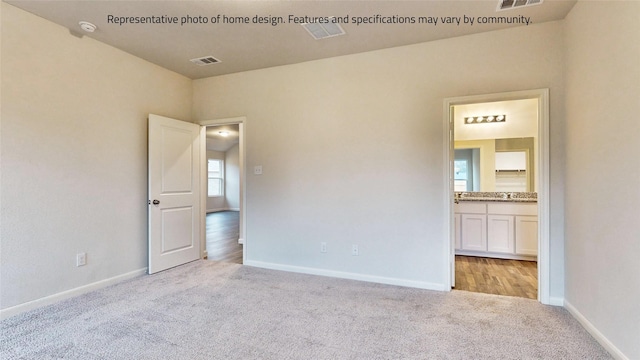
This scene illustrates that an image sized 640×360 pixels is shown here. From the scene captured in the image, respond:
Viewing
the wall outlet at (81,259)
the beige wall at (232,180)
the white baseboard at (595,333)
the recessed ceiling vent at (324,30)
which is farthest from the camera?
the beige wall at (232,180)

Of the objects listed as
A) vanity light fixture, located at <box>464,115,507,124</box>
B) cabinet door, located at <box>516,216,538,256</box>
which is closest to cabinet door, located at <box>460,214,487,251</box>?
cabinet door, located at <box>516,216,538,256</box>

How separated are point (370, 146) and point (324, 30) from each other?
126 centimetres

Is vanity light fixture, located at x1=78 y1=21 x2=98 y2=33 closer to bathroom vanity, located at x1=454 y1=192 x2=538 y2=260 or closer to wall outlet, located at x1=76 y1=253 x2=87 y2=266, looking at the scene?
wall outlet, located at x1=76 y1=253 x2=87 y2=266

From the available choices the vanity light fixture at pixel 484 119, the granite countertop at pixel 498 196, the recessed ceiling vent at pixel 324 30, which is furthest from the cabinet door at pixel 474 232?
the recessed ceiling vent at pixel 324 30

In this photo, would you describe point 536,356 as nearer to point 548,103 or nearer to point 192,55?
point 548,103

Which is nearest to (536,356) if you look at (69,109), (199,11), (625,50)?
(625,50)

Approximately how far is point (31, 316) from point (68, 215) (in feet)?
2.87

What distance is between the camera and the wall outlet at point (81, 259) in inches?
117

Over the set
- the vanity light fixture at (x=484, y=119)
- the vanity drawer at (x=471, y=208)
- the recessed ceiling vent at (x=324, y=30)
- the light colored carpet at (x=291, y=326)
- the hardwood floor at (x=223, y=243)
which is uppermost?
the recessed ceiling vent at (x=324, y=30)

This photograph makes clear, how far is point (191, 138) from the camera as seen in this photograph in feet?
13.7

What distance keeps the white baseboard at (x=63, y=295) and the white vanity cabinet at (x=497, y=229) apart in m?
4.38

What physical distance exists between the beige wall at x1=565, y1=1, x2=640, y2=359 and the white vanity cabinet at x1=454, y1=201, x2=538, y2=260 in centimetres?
175

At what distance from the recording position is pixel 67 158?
9.43ft

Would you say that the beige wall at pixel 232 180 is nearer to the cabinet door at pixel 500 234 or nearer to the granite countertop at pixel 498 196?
the granite countertop at pixel 498 196
